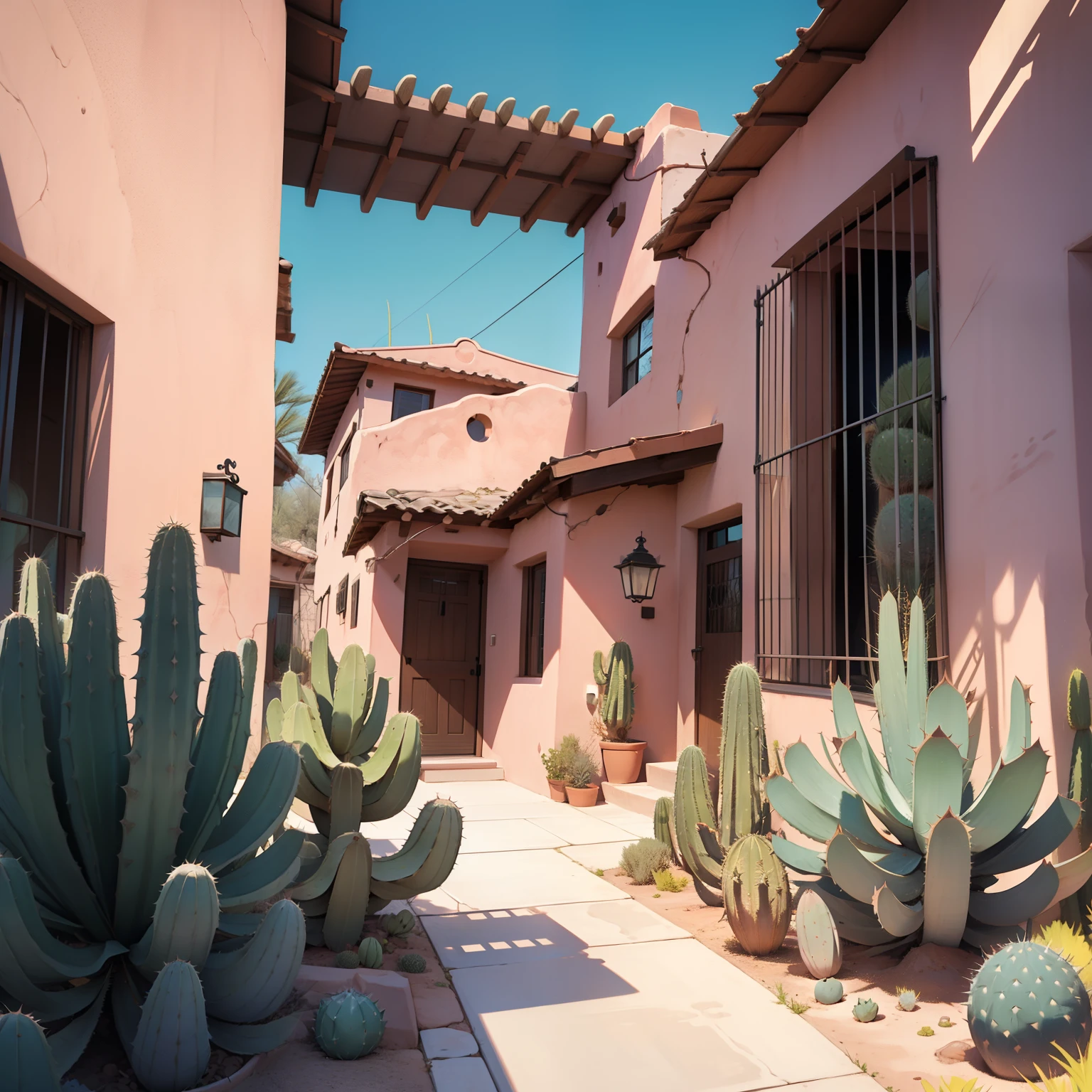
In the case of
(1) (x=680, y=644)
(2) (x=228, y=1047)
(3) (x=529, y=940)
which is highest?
(1) (x=680, y=644)

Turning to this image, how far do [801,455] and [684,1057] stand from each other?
4.62 meters

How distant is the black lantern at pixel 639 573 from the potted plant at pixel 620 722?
20.4 inches

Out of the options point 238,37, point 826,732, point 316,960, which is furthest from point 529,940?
point 238,37

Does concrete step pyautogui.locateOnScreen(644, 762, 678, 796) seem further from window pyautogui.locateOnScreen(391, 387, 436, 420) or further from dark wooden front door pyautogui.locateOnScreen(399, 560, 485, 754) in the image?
window pyautogui.locateOnScreen(391, 387, 436, 420)

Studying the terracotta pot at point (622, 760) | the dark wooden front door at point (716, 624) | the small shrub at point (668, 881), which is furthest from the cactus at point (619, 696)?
the small shrub at point (668, 881)

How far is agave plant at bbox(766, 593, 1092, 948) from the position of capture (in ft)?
10.8

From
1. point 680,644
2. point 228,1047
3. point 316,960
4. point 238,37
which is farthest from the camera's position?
point 680,644

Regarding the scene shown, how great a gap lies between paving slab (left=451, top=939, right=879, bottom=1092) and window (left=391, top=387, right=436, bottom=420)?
9.89 metres

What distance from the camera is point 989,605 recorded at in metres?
4.17

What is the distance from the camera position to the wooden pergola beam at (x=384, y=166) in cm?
949

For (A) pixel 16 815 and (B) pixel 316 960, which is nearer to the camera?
(A) pixel 16 815

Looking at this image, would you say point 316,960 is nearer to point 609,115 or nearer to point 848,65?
point 848,65

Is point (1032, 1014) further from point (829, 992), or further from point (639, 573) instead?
point (639, 573)

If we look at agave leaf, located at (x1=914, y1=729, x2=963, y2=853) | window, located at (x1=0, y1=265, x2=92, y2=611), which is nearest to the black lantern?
agave leaf, located at (x1=914, y1=729, x2=963, y2=853)
